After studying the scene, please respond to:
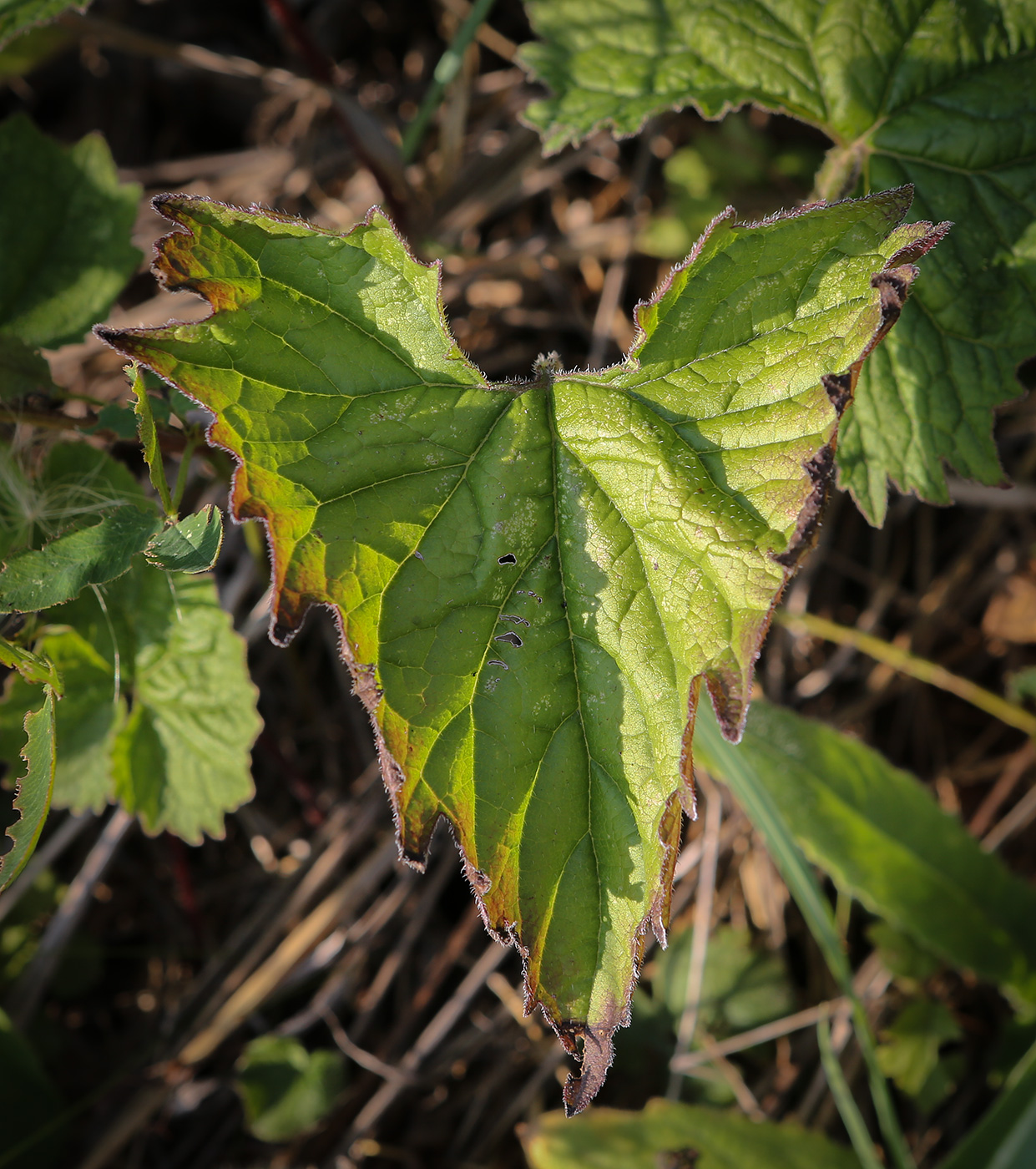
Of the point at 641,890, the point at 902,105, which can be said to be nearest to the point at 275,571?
the point at 641,890

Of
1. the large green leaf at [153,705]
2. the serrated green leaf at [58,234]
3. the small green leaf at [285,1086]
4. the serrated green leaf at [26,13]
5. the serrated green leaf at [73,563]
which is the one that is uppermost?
the serrated green leaf at [26,13]

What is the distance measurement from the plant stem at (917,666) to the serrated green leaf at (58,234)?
1.95m

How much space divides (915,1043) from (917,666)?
1.00 m

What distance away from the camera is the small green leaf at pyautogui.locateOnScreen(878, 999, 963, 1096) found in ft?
7.45

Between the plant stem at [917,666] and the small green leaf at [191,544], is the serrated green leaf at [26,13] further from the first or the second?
the plant stem at [917,666]

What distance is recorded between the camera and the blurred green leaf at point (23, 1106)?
2244 millimetres

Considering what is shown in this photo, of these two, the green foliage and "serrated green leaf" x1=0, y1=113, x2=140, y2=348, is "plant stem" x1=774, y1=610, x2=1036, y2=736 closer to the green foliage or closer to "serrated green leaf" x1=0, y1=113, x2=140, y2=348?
the green foliage

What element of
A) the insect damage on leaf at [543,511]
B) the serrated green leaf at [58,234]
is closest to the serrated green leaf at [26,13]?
the serrated green leaf at [58,234]

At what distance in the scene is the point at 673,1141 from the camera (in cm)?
214

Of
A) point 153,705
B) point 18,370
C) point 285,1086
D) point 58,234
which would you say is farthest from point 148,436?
point 285,1086

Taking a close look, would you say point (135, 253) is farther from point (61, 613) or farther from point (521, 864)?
point (521, 864)

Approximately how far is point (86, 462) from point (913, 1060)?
2.44 metres

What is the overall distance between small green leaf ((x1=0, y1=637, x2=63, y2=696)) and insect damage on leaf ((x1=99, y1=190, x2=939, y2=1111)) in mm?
428

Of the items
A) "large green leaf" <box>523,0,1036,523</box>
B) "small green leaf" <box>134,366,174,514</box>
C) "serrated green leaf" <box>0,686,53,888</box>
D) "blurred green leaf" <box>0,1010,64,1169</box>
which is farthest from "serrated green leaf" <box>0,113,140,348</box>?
"blurred green leaf" <box>0,1010,64,1169</box>
